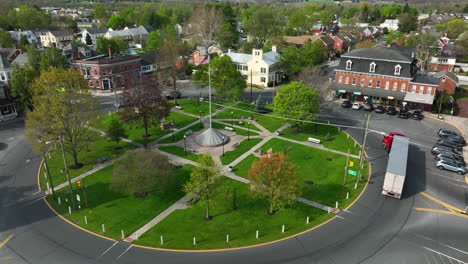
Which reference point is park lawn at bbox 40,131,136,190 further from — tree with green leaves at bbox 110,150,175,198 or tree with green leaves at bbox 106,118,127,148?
tree with green leaves at bbox 110,150,175,198

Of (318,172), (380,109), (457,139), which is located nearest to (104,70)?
(318,172)

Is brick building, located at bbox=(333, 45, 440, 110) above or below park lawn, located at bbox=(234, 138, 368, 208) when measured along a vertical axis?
above

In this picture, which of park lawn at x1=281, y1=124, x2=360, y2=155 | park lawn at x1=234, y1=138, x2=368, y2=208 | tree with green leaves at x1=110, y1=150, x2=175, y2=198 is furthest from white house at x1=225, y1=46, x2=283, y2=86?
tree with green leaves at x1=110, y1=150, x2=175, y2=198

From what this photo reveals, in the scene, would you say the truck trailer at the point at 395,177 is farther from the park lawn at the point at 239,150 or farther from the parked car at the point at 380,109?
the parked car at the point at 380,109

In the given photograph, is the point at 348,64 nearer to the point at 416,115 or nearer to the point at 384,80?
the point at 384,80

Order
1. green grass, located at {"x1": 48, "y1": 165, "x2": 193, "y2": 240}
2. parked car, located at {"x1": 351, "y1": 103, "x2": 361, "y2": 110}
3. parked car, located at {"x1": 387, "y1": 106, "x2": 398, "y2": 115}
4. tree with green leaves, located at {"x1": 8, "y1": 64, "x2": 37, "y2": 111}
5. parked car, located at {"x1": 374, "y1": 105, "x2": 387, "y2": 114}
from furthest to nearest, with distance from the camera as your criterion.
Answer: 1. parked car, located at {"x1": 351, "y1": 103, "x2": 361, "y2": 110}
2. parked car, located at {"x1": 374, "y1": 105, "x2": 387, "y2": 114}
3. parked car, located at {"x1": 387, "y1": 106, "x2": 398, "y2": 115}
4. tree with green leaves, located at {"x1": 8, "y1": 64, "x2": 37, "y2": 111}
5. green grass, located at {"x1": 48, "y1": 165, "x2": 193, "y2": 240}

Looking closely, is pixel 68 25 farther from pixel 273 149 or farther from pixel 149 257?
pixel 149 257

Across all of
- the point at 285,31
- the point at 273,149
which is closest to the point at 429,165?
the point at 273,149

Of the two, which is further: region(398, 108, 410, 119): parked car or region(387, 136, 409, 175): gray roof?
region(398, 108, 410, 119): parked car
